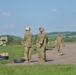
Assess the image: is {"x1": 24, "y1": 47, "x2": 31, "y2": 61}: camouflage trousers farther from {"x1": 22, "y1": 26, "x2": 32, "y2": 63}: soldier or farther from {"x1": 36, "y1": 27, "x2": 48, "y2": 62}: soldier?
{"x1": 36, "y1": 27, "x2": 48, "y2": 62}: soldier

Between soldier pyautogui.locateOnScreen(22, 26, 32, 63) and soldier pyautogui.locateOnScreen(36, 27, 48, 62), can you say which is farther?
soldier pyautogui.locateOnScreen(36, 27, 48, 62)

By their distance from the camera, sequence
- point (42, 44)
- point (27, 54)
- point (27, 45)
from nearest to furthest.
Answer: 1. point (27, 45)
2. point (27, 54)
3. point (42, 44)

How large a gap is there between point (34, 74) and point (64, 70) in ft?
6.05

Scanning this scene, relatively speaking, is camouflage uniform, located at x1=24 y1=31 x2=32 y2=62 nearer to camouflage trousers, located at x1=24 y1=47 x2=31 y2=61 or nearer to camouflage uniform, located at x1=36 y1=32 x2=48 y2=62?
camouflage trousers, located at x1=24 y1=47 x2=31 y2=61

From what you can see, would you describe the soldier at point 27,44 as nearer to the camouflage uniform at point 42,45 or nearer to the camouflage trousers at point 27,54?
the camouflage trousers at point 27,54

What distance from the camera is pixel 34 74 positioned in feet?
54.6

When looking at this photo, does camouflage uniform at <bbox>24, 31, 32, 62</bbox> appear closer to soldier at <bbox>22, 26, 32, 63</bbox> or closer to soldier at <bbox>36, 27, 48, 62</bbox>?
soldier at <bbox>22, 26, 32, 63</bbox>

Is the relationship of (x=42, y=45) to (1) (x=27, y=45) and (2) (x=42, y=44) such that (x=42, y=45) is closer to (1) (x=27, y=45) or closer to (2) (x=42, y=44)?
(2) (x=42, y=44)

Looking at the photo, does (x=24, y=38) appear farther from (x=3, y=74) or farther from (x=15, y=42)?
(x=15, y=42)

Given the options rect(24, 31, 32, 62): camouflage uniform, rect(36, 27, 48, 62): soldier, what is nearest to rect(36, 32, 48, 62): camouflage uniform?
rect(36, 27, 48, 62): soldier

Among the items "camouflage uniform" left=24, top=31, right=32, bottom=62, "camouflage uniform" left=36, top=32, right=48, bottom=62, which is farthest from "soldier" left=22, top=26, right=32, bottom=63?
"camouflage uniform" left=36, top=32, right=48, bottom=62

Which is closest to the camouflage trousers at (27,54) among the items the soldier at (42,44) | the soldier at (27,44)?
the soldier at (27,44)

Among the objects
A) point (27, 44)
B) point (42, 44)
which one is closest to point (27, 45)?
point (27, 44)

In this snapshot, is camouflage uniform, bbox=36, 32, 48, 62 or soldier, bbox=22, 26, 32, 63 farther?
camouflage uniform, bbox=36, 32, 48, 62
